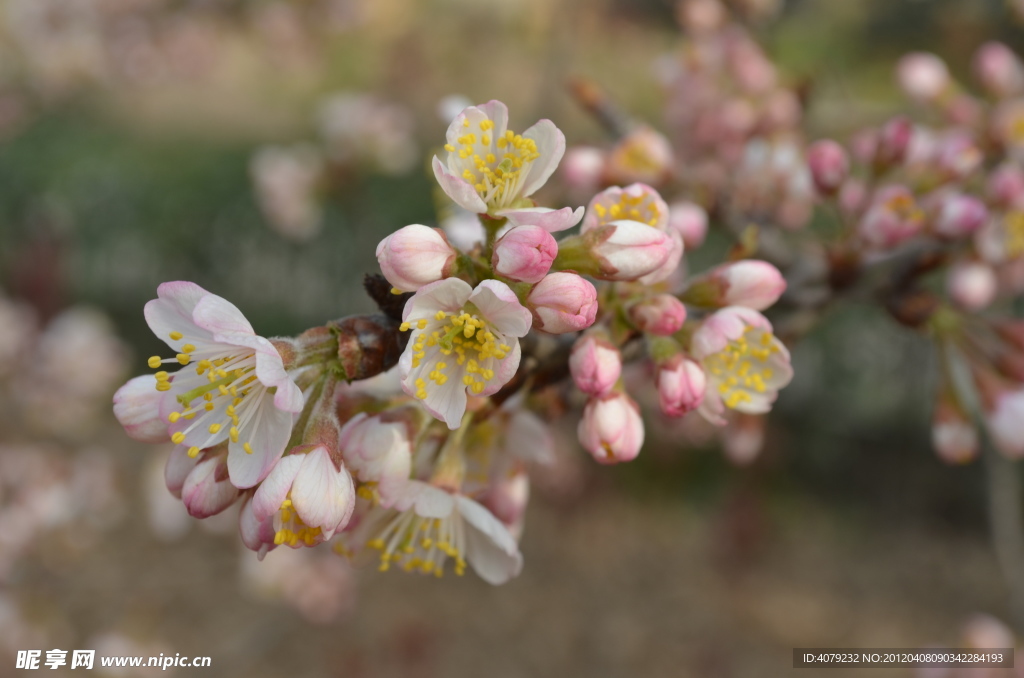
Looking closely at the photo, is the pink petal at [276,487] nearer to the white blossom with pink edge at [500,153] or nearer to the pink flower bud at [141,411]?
the pink flower bud at [141,411]

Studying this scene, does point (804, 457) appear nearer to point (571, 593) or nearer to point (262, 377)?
point (571, 593)

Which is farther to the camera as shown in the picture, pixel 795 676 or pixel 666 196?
pixel 795 676

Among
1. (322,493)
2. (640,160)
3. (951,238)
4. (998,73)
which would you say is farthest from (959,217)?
(322,493)

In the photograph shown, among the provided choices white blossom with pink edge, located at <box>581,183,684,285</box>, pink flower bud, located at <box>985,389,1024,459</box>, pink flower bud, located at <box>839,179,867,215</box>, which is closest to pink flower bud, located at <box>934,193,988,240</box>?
pink flower bud, located at <box>839,179,867,215</box>

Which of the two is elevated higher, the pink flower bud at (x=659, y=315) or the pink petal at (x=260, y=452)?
the pink flower bud at (x=659, y=315)

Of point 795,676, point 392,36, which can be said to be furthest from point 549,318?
point 392,36

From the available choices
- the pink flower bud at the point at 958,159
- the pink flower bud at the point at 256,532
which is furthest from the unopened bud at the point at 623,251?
the pink flower bud at the point at 958,159
